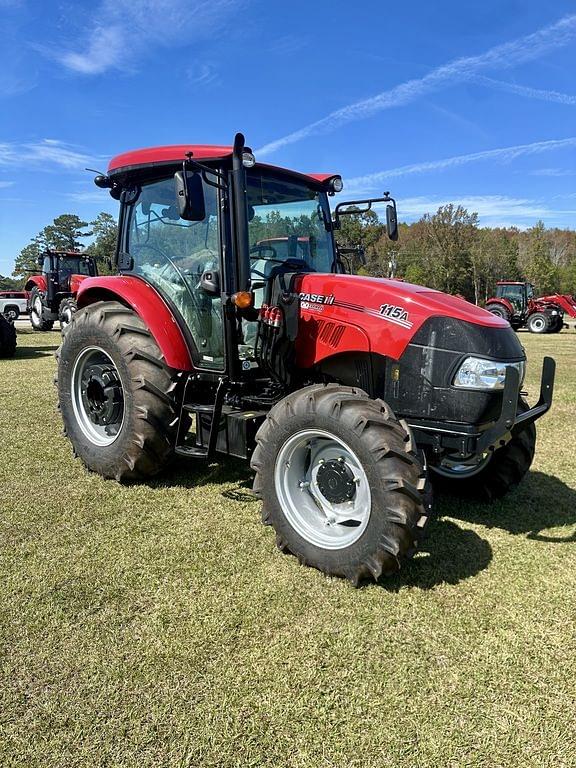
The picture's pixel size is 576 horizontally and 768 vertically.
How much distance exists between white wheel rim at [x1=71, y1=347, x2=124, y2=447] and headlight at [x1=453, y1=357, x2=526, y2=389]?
2.68 meters

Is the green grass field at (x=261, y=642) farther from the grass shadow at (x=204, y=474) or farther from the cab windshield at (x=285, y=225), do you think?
the cab windshield at (x=285, y=225)

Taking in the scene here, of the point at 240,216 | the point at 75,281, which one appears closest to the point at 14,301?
the point at 75,281

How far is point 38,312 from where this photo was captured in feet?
61.1

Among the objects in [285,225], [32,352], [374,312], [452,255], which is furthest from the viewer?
[452,255]

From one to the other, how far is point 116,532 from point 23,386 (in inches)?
221

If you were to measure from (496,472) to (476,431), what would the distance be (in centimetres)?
111

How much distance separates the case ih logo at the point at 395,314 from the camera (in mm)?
3256

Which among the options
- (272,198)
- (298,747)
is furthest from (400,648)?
(272,198)

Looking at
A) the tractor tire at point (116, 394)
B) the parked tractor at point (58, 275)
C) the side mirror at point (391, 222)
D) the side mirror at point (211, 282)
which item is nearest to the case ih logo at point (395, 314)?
the side mirror at point (211, 282)

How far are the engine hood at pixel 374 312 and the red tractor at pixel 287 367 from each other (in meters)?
0.01

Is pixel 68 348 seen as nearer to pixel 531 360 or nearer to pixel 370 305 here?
pixel 370 305

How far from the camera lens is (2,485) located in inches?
168

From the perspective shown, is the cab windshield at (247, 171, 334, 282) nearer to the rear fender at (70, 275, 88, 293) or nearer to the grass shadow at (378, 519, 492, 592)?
the grass shadow at (378, 519, 492, 592)

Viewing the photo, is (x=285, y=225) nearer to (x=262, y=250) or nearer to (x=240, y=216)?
(x=262, y=250)
